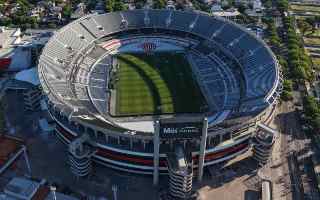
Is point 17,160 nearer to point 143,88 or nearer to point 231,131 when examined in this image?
point 143,88

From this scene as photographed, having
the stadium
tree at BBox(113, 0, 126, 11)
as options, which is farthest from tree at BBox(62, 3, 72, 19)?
the stadium

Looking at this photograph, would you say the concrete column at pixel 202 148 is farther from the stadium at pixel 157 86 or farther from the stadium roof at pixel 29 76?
the stadium roof at pixel 29 76

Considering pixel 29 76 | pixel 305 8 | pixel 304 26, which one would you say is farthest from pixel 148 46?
pixel 305 8

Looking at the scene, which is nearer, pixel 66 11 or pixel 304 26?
pixel 304 26

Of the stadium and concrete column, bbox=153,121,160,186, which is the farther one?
the stadium

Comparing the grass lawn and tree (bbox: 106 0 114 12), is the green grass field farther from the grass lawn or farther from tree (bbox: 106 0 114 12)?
the grass lawn

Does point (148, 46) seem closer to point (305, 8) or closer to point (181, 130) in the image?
point (181, 130)
